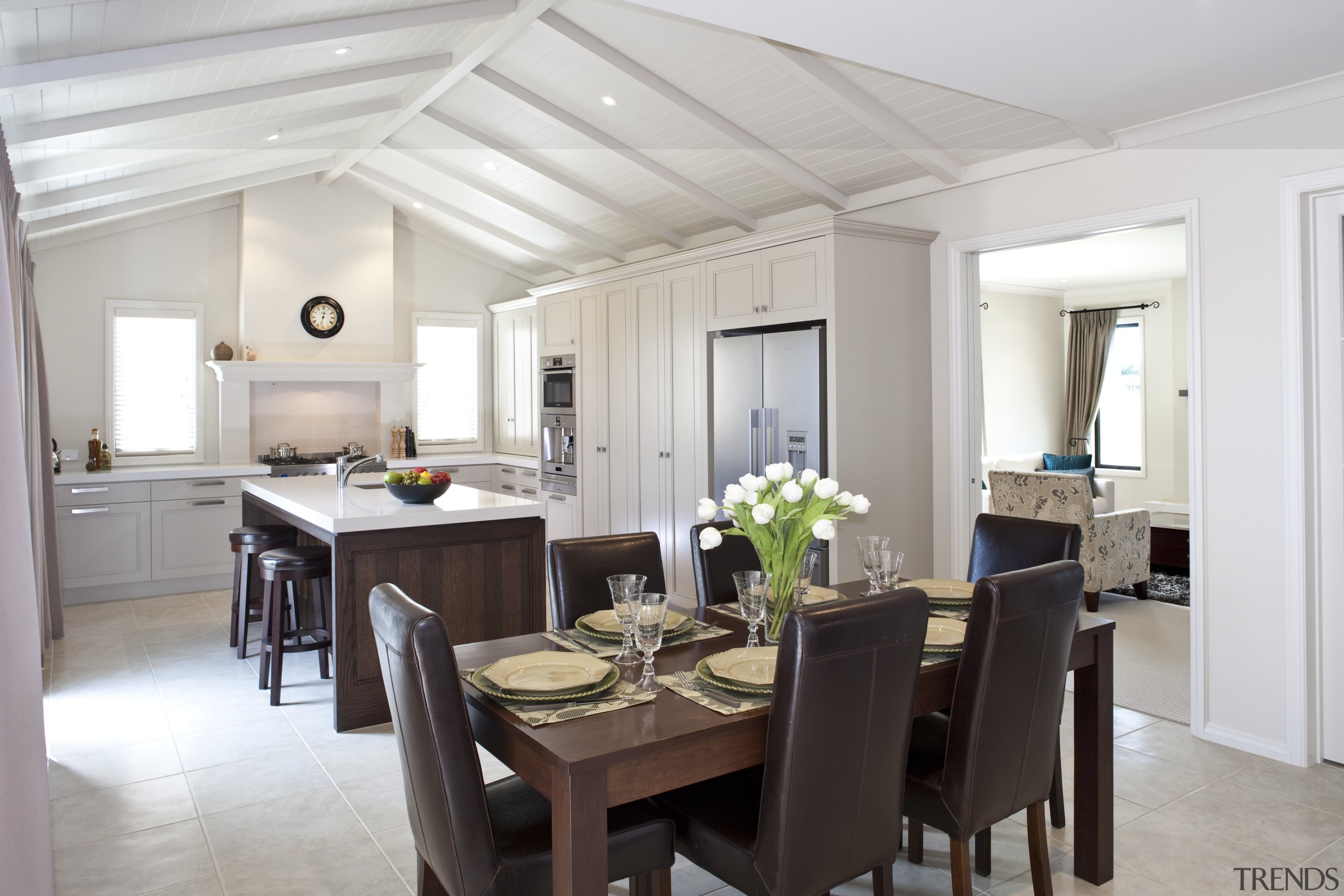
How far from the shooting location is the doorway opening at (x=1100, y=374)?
22.3 ft

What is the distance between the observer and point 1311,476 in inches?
124

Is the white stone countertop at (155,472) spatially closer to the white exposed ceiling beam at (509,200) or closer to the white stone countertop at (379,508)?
the white stone countertop at (379,508)

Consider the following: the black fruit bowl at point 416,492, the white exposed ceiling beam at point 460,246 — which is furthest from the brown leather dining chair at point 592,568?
the white exposed ceiling beam at point 460,246

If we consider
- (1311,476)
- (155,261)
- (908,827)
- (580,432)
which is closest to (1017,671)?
(908,827)

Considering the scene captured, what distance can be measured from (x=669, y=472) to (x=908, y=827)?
3.29 metres

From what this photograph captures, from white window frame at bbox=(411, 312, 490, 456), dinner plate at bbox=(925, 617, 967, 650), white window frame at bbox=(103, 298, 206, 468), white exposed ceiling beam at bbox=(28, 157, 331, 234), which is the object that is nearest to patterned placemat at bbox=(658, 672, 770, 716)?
dinner plate at bbox=(925, 617, 967, 650)

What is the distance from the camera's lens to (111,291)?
21.1 feet

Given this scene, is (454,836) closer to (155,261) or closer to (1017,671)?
(1017,671)

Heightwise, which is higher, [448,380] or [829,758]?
[448,380]

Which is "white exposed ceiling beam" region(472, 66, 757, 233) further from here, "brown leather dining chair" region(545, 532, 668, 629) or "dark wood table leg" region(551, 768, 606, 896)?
"dark wood table leg" region(551, 768, 606, 896)

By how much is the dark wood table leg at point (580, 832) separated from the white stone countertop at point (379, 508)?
7.21 ft

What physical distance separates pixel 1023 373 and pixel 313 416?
6.77m

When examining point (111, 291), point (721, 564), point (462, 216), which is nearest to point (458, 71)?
point (462, 216)

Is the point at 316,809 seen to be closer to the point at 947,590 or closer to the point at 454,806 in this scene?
the point at 454,806
